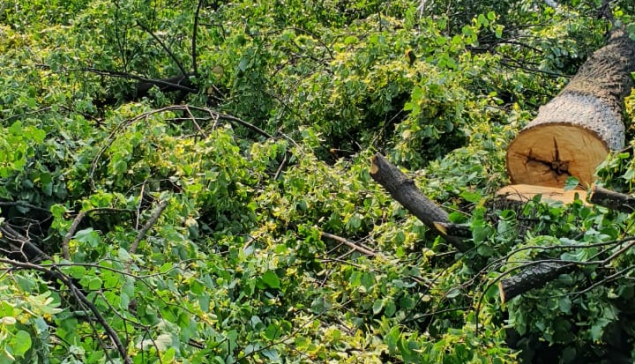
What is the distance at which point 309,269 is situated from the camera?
393 centimetres

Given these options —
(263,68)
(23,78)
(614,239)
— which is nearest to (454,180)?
(614,239)

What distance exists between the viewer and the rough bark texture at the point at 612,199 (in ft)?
9.75

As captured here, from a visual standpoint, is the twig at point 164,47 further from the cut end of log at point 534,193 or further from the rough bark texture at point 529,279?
the rough bark texture at point 529,279

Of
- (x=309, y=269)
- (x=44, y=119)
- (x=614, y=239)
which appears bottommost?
(x=309, y=269)

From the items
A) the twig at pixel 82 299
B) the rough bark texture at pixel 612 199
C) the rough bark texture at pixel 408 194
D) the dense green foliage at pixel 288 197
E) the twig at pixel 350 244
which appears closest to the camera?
the twig at pixel 82 299

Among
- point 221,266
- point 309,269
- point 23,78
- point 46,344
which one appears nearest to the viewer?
point 46,344

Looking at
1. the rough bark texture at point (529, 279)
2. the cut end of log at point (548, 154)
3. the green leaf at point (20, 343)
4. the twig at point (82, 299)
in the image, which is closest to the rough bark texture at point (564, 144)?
the cut end of log at point (548, 154)

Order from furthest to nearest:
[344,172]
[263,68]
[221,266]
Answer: [263,68]
[344,172]
[221,266]

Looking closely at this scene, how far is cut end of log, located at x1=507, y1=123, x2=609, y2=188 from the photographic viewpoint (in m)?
4.13

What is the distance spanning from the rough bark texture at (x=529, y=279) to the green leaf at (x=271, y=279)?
98cm

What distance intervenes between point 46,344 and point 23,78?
3.79 m

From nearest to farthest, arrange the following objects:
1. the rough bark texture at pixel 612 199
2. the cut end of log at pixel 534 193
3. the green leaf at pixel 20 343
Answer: the green leaf at pixel 20 343, the rough bark texture at pixel 612 199, the cut end of log at pixel 534 193

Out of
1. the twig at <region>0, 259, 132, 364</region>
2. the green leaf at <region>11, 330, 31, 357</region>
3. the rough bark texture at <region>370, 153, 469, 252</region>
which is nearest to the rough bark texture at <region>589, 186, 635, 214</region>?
the rough bark texture at <region>370, 153, 469, 252</region>

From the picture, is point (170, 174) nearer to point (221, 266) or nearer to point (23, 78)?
point (221, 266)
